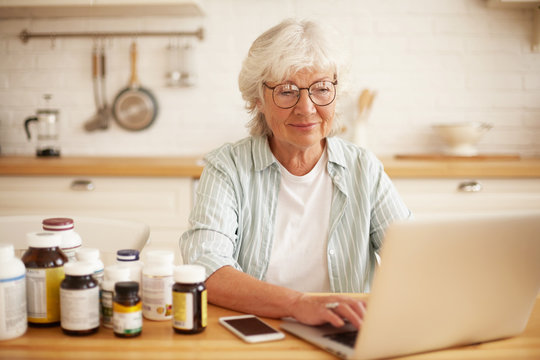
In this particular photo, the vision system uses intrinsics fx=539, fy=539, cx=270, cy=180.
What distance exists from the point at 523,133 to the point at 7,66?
2.96m

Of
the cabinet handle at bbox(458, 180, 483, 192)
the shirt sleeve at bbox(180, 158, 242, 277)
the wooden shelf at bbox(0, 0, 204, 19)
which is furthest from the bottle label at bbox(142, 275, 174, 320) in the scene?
Result: the wooden shelf at bbox(0, 0, 204, 19)

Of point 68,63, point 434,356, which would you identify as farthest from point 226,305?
point 68,63

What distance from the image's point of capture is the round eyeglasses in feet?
4.76

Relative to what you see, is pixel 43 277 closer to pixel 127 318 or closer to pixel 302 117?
pixel 127 318

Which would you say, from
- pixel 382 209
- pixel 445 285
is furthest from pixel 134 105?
pixel 445 285

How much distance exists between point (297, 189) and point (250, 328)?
0.64 meters

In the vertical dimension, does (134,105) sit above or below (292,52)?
below

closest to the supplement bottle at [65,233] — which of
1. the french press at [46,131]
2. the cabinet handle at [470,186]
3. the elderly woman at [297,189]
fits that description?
the elderly woman at [297,189]

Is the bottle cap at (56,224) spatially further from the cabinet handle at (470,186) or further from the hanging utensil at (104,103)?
the hanging utensil at (104,103)

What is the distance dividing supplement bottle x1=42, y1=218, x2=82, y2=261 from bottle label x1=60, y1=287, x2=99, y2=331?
132 millimetres

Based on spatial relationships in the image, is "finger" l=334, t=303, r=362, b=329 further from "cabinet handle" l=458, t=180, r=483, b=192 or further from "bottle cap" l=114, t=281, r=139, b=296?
"cabinet handle" l=458, t=180, r=483, b=192

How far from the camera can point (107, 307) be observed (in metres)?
0.93

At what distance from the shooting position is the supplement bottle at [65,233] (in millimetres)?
993

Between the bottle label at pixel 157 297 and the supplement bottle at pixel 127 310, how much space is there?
60 mm
